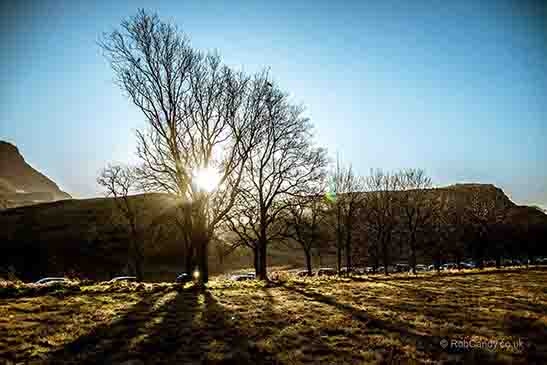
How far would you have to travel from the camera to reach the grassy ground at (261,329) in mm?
5847

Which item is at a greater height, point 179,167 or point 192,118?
point 192,118

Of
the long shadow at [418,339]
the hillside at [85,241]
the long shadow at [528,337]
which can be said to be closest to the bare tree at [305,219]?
the hillside at [85,241]

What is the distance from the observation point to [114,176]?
119 feet

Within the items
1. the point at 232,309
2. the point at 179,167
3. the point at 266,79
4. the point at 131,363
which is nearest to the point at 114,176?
the point at 179,167

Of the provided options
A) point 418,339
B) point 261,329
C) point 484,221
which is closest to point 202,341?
point 261,329

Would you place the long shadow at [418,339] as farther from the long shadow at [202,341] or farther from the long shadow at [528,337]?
the long shadow at [202,341]

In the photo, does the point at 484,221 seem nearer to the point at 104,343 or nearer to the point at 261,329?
the point at 261,329

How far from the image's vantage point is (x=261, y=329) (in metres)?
7.68

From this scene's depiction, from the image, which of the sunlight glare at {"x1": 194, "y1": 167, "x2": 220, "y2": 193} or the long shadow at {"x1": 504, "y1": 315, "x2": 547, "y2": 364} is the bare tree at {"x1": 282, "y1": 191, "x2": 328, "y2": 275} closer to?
the sunlight glare at {"x1": 194, "y1": 167, "x2": 220, "y2": 193}

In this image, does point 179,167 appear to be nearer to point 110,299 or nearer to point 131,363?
point 110,299

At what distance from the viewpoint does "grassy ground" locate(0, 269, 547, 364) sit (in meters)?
5.85

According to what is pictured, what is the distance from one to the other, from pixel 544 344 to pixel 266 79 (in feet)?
60.9

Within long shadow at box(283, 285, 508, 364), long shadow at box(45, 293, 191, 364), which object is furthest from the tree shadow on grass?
long shadow at box(283, 285, 508, 364)

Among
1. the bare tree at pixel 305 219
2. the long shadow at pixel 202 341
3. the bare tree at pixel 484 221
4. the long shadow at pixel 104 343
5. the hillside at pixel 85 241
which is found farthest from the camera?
the hillside at pixel 85 241
